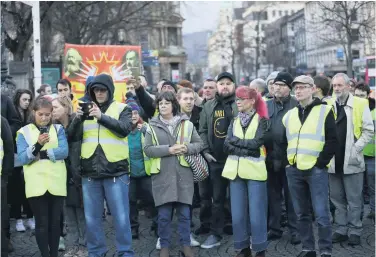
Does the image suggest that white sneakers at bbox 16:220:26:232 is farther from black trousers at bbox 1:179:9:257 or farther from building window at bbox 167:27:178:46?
building window at bbox 167:27:178:46

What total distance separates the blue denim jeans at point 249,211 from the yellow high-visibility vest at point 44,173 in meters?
1.92

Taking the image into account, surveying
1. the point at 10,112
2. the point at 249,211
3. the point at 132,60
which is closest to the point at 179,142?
the point at 249,211

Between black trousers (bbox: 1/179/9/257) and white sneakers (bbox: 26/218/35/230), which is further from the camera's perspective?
white sneakers (bbox: 26/218/35/230)

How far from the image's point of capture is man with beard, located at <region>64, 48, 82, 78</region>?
37.9ft

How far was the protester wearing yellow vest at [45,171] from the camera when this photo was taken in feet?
20.9

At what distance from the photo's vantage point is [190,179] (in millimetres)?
7031

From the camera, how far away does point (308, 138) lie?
661cm

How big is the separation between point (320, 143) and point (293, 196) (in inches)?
27.6

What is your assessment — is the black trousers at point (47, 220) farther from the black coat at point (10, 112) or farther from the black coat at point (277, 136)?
the black coat at point (277, 136)

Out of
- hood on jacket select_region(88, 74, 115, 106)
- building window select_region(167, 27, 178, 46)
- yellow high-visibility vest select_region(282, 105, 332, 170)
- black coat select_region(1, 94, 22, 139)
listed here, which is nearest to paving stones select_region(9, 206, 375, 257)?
yellow high-visibility vest select_region(282, 105, 332, 170)

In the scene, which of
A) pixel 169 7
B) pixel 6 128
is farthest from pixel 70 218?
pixel 169 7

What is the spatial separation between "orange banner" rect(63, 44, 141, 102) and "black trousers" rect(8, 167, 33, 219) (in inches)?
128

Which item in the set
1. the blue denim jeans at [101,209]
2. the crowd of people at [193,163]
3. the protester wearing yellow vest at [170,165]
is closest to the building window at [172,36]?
the crowd of people at [193,163]

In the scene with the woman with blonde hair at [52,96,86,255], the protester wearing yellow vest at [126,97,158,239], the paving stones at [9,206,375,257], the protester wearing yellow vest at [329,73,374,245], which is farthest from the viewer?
the protester wearing yellow vest at [126,97,158,239]
